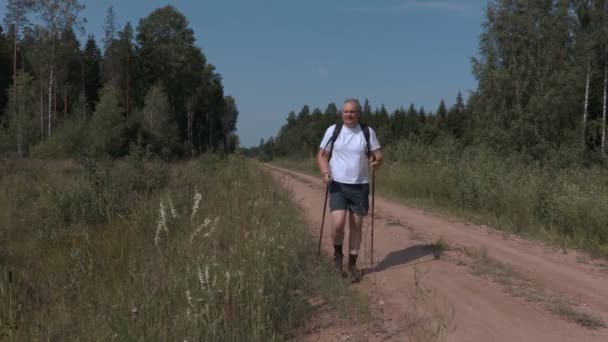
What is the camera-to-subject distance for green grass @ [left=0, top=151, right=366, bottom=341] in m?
3.41

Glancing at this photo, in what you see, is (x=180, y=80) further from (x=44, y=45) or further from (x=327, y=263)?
(x=327, y=263)

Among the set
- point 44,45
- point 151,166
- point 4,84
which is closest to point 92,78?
point 4,84

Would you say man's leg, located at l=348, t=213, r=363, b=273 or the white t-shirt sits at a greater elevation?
the white t-shirt

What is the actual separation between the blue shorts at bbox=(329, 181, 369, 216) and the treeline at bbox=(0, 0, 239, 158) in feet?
65.8

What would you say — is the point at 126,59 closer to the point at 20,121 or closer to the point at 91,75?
the point at 91,75

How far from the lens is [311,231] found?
26.1ft

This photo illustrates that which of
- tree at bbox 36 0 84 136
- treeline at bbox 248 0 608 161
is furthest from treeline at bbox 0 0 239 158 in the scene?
treeline at bbox 248 0 608 161

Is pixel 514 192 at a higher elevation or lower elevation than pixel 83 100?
lower

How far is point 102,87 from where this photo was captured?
5472 cm

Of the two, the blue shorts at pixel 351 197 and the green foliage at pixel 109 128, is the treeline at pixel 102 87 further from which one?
the blue shorts at pixel 351 197

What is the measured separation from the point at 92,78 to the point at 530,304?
60742 mm

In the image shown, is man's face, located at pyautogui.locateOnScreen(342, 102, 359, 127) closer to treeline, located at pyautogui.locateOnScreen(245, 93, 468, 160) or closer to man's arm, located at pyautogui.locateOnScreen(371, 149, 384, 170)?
man's arm, located at pyautogui.locateOnScreen(371, 149, 384, 170)

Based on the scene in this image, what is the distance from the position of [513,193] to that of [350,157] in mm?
6300

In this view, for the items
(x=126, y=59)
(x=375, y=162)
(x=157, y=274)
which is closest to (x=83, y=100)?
(x=126, y=59)
